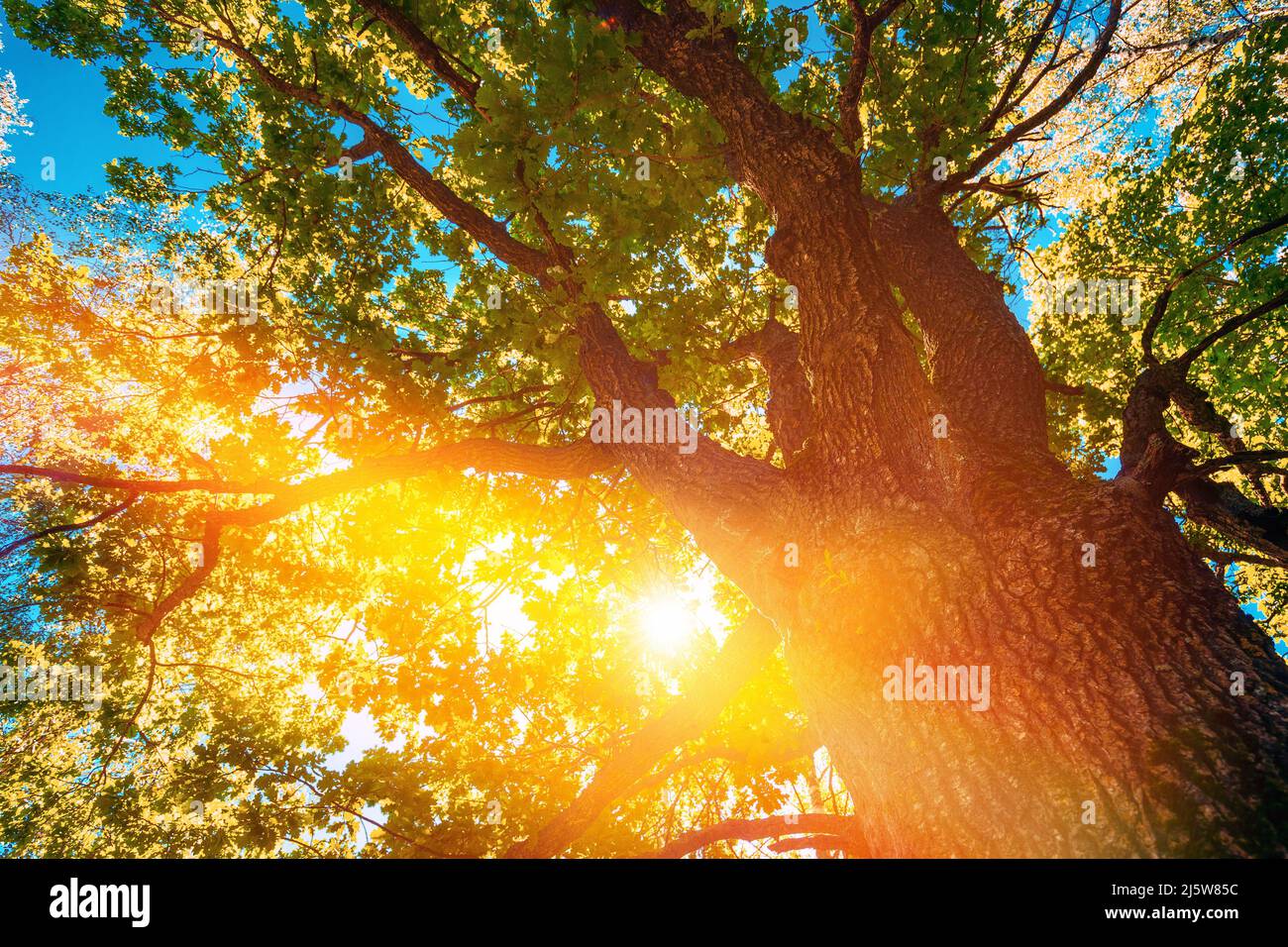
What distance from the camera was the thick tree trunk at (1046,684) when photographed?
1.72 metres

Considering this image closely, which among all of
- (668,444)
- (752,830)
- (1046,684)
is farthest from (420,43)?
(752,830)

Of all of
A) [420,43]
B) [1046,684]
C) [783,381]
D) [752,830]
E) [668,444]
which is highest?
[420,43]

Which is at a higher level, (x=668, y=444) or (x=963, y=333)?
(x=963, y=333)

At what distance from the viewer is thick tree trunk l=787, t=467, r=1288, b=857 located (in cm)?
172

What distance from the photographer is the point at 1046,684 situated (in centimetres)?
213

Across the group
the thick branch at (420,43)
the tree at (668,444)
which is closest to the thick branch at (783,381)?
the tree at (668,444)

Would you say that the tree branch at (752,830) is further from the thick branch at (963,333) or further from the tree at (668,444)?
the thick branch at (963,333)

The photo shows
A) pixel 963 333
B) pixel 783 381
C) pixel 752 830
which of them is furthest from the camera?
pixel 783 381

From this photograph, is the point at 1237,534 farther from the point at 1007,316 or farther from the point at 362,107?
the point at 362,107

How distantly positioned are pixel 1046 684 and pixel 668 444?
10.3 ft

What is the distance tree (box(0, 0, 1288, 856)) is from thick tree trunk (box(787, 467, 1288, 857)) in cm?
2

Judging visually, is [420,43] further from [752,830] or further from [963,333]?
[752,830]
